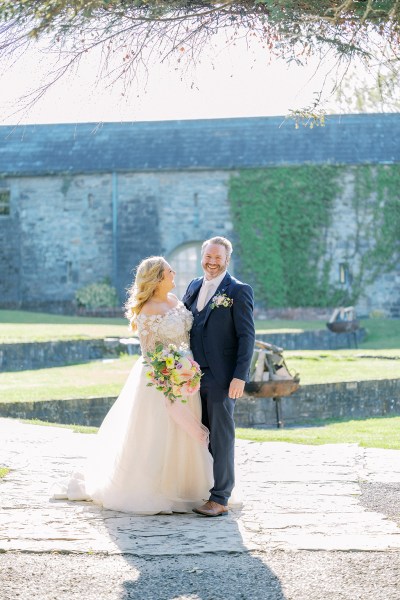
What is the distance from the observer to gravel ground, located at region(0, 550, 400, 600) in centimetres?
493

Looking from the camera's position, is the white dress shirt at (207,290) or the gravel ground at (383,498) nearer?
the gravel ground at (383,498)

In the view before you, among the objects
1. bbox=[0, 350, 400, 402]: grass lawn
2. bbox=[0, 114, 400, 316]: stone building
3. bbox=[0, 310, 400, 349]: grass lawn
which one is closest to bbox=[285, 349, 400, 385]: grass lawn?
bbox=[0, 350, 400, 402]: grass lawn

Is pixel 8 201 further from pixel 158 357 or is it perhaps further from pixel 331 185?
pixel 158 357

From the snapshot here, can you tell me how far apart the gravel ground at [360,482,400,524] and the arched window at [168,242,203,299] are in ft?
86.8

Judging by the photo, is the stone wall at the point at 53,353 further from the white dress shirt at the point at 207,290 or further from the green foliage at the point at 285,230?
the white dress shirt at the point at 207,290

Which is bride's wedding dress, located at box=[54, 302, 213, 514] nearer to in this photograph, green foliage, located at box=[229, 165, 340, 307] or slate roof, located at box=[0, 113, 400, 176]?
green foliage, located at box=[229, 165, 340, 307]

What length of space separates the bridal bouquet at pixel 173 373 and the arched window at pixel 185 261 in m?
27.2

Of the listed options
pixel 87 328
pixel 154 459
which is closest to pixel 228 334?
pixel 154 459

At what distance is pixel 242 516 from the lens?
675 cm

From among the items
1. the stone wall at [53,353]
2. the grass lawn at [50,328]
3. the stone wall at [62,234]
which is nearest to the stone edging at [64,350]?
the stone wall at [53,353]

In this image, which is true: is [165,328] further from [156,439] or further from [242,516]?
[242,516]

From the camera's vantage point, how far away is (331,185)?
33656 millimetres

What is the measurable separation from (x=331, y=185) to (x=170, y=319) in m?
27.2

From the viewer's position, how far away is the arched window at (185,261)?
1344 inches
